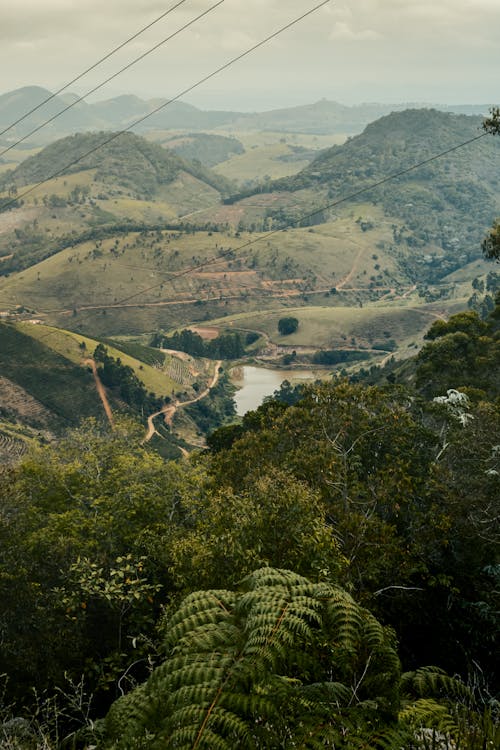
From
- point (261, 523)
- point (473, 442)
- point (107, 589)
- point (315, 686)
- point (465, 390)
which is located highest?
point (315, 686)

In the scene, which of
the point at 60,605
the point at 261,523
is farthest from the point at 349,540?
the point at 60,605

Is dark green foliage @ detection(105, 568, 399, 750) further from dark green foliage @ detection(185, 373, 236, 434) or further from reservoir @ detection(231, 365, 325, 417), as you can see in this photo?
reservoir @ detection(231, 365, 325, 417)

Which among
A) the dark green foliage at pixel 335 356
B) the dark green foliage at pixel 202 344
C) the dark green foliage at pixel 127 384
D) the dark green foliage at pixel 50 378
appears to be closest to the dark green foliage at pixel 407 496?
the dark green foliage at pixel 50 378

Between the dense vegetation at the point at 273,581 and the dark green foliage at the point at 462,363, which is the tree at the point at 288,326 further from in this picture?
the dense vegetation at the point at 273,581

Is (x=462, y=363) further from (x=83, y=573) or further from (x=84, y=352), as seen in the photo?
(x=84, y=352)

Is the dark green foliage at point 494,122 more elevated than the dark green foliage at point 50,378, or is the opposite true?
the dark green foliage at point 494,122

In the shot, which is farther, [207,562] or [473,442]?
[473,442]

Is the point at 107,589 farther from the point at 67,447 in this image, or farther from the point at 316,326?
the point at 316,326
